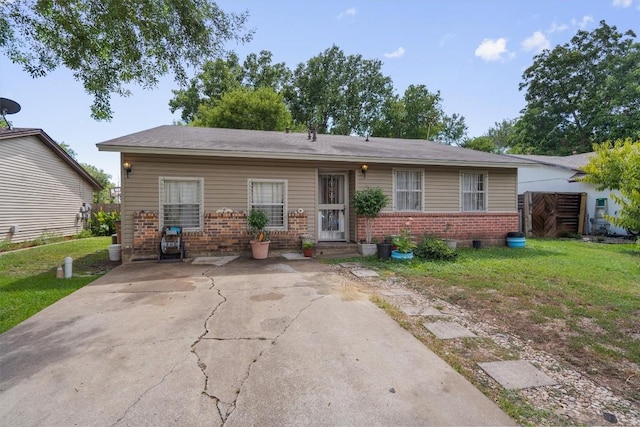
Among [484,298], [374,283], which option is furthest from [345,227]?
[484,298]

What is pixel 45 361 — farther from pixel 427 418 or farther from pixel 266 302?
pixel 427 418

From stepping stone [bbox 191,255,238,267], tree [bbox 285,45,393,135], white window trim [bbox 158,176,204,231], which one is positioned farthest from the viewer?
tree [bbox 285,45,393,135]

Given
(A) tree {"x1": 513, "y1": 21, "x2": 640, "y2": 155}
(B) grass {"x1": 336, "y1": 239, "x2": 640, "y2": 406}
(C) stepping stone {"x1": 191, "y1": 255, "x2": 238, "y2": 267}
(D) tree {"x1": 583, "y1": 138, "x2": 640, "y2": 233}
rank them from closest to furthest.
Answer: (B) grass {"x1": 336, "y1": 239, "x2": 640, "y2": 406}
(D) tree {"x1": 583, "y1": 138, "x2": 640, "y2": 233}
(C) stepping stone {"x1": 191, "y1": 255, "x2": 238, "y2": 267}
(A) tree {"x1": 513, "y1": 21, "x2": 640, "y2": 155}

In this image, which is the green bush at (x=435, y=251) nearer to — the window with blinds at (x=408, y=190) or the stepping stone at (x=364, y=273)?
the window with blinds at (x=408, y=190)

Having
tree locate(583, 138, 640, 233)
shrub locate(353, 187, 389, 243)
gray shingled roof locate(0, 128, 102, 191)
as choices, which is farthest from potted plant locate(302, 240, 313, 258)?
gray shingled roof locate(0, 128, 102, 191)

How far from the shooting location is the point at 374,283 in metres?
5.72

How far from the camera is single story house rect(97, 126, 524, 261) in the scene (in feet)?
25.0

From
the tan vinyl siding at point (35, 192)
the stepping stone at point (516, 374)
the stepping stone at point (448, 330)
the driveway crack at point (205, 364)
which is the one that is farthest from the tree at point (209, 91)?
the stepping stone at point (516, 374)

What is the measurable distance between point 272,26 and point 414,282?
6.19m

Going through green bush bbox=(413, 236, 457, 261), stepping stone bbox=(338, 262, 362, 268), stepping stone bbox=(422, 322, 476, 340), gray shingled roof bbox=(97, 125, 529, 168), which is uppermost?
gray shingled roof bbox=(97, 125, 529, 168)

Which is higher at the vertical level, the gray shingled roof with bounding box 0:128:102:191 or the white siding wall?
the gray shingled roof with bounding box 0:128:102:191

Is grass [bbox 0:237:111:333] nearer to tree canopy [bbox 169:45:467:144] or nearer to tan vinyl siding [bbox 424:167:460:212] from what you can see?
tan vinyl siding [bbox 424:167:460:212]

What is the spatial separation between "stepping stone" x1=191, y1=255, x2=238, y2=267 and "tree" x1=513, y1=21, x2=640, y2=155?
2734cm

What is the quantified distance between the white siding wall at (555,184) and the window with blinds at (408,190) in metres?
7.98
